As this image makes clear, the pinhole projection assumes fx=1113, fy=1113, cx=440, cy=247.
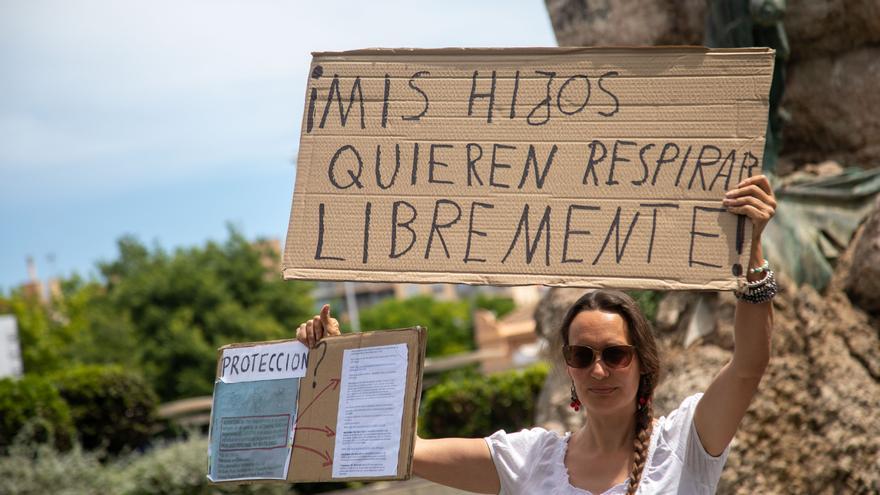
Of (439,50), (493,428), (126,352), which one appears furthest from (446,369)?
(439,50)

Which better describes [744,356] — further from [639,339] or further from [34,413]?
[34,413]

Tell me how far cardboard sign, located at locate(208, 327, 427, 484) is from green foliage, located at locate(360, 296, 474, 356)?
5558cm

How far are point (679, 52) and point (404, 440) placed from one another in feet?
3.72

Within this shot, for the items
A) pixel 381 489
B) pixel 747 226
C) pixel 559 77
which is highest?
pixel 559 77

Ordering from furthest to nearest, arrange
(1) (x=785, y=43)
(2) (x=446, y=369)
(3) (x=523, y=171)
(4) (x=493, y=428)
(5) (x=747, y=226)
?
1. (2) (x=446, y=369)
2. (4) (x=493, y=428)
3. (1) (x=785, y=43)
4. (3) (x=523, y=171)
5. (5) (x=747, y=226)

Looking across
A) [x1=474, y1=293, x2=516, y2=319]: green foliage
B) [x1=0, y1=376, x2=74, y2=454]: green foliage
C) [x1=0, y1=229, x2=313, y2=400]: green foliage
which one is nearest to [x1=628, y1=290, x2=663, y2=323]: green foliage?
[x1=0, y1=376, x2=74, y2=454]: green foliage

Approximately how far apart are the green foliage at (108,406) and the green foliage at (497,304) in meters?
63.2

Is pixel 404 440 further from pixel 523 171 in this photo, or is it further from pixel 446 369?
pixel 446 369

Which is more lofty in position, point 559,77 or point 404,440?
point 559,77

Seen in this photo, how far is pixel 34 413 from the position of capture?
1227cm

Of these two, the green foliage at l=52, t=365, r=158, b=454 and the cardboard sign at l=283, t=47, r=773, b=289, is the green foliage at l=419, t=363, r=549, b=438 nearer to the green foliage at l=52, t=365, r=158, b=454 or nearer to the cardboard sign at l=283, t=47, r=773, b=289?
the green foliage at l=52, t=365, r=158, b=454

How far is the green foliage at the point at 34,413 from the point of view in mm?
12086

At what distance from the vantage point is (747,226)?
254 centimetres

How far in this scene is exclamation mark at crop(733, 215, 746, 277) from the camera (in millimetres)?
2523
